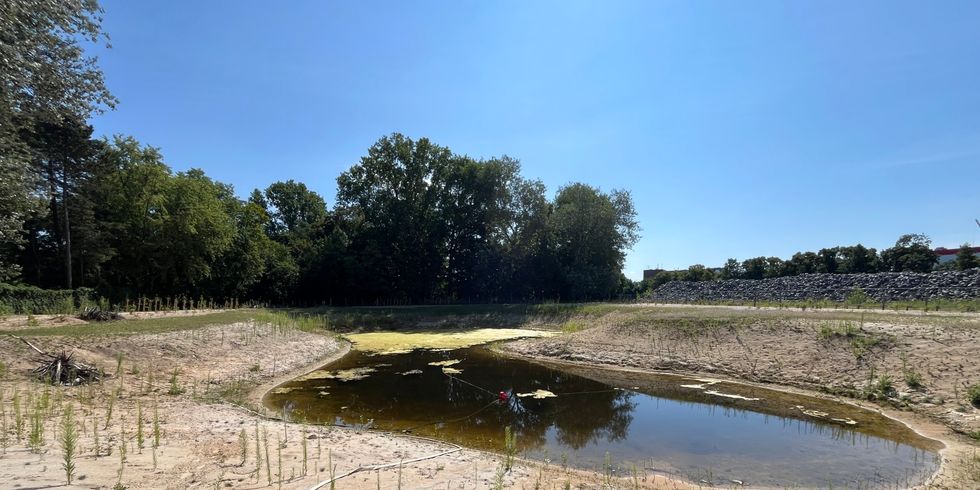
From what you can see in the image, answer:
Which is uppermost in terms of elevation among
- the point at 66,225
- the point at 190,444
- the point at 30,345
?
the point at 66,225

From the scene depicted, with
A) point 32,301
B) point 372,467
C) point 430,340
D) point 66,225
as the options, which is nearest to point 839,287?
point 430,340

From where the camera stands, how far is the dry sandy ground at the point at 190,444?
6602 mm

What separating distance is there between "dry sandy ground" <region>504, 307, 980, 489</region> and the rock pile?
1426 cm

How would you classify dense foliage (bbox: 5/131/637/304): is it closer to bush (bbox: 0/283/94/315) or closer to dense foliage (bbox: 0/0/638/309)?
dense foliage (bbox: 0/0/638/309)

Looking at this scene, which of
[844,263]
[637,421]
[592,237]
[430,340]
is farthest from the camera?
[592,237]

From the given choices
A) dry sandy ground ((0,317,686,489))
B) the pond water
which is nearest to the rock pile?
the pond water

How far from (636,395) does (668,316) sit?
10.3m

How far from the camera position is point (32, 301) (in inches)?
901

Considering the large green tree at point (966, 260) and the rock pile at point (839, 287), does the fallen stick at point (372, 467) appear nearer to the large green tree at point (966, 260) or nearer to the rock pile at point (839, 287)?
the rock pile at point (839, 287)

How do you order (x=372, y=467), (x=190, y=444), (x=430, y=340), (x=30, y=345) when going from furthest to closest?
1. (x=430, y=340)
2. (x=30, y=345)
3. (x=190, y=444)
4. (x=372, y=467)

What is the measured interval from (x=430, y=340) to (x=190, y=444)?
2033cm

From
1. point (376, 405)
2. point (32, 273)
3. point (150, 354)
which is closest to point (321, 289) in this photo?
point (32, 273)

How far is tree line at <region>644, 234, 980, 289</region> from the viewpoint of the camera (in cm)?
3756

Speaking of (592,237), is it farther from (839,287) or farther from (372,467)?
(372,467)
